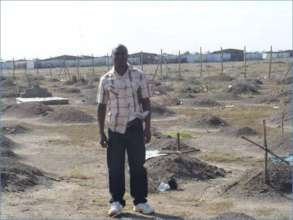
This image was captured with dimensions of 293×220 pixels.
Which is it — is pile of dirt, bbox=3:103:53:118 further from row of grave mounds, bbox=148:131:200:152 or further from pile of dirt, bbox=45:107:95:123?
row of grave mounds, bbox=148:131:200:152

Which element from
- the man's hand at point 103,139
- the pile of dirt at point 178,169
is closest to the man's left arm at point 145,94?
the man's hand at point 103,139

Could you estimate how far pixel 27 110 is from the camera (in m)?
22.6

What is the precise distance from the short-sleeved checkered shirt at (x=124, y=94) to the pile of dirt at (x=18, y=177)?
235cm

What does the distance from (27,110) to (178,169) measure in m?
13.2

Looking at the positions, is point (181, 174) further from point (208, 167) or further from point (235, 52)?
point (235, 52)

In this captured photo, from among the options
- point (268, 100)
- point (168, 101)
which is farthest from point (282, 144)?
point (168, 101)

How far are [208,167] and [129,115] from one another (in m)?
4.05

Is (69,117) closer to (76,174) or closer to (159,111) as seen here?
(159,111)

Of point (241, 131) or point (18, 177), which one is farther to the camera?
point (241, 131)

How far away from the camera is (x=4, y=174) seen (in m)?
8.95

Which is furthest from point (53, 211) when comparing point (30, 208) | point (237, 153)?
point (237, 153)

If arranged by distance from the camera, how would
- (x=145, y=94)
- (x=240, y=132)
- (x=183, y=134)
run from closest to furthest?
(x=145, y=94) → (x=240, y=132) → (x=183, y=134)

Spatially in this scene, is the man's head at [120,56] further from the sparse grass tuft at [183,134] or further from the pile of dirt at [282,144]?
the sparse grass tuft at [183,134]

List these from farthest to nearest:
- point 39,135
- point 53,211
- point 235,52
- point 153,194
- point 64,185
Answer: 1. point 235,52
2. point 39,135
3. point 64,185
4. point 153,194
5. point 53,211
